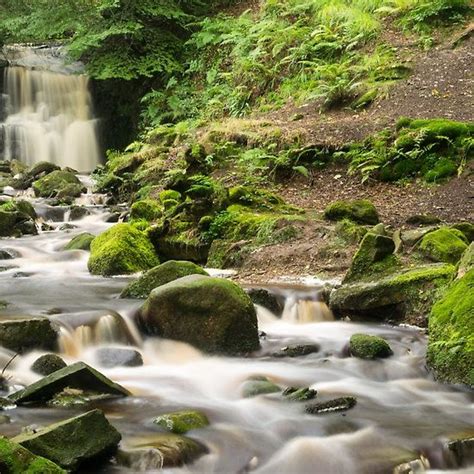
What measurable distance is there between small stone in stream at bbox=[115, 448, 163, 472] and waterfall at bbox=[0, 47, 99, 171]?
1825 cm

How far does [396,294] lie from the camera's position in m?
7.02

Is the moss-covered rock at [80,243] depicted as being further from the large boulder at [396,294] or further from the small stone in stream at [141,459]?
the small stone in stream at [141,459]

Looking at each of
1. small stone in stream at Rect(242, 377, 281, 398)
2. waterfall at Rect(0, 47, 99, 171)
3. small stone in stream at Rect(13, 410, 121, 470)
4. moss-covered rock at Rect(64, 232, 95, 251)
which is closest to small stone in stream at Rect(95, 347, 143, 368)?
small stone in stream at Rect(242, 377, 281, 398)

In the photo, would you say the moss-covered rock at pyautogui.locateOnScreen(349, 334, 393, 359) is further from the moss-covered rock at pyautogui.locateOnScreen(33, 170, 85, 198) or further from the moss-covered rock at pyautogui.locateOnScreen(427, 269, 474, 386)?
the moss-covered rock at pyautogui.locateOnScreen(33, 170, 85, 198)

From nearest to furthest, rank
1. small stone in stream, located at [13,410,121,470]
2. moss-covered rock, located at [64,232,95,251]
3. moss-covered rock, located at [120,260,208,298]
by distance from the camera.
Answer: small stone in stream, located at [13,410,121,470], moss-covered rock, located at [120,260,208,298], moss-covered rock, located at [64,232,95,251]

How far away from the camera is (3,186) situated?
17.0 m

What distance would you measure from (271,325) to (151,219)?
16.0ft

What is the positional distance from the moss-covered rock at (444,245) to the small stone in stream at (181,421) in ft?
13.1

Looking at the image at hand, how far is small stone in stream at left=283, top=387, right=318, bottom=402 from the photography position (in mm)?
5227

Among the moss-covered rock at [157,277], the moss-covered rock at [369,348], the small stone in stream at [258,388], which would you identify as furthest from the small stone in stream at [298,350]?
the moss-covered rock at [157,277]

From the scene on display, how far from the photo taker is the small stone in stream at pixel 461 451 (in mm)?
4289

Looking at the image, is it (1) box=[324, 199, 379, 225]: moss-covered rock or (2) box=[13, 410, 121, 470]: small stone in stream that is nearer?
(2) box=[13, 410, 121, 470]: small stone in stream

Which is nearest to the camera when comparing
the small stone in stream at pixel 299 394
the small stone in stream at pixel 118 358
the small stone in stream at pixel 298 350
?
the small stone in stream at pixel 299 394

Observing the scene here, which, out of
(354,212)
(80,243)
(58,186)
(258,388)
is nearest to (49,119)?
(58,186)
